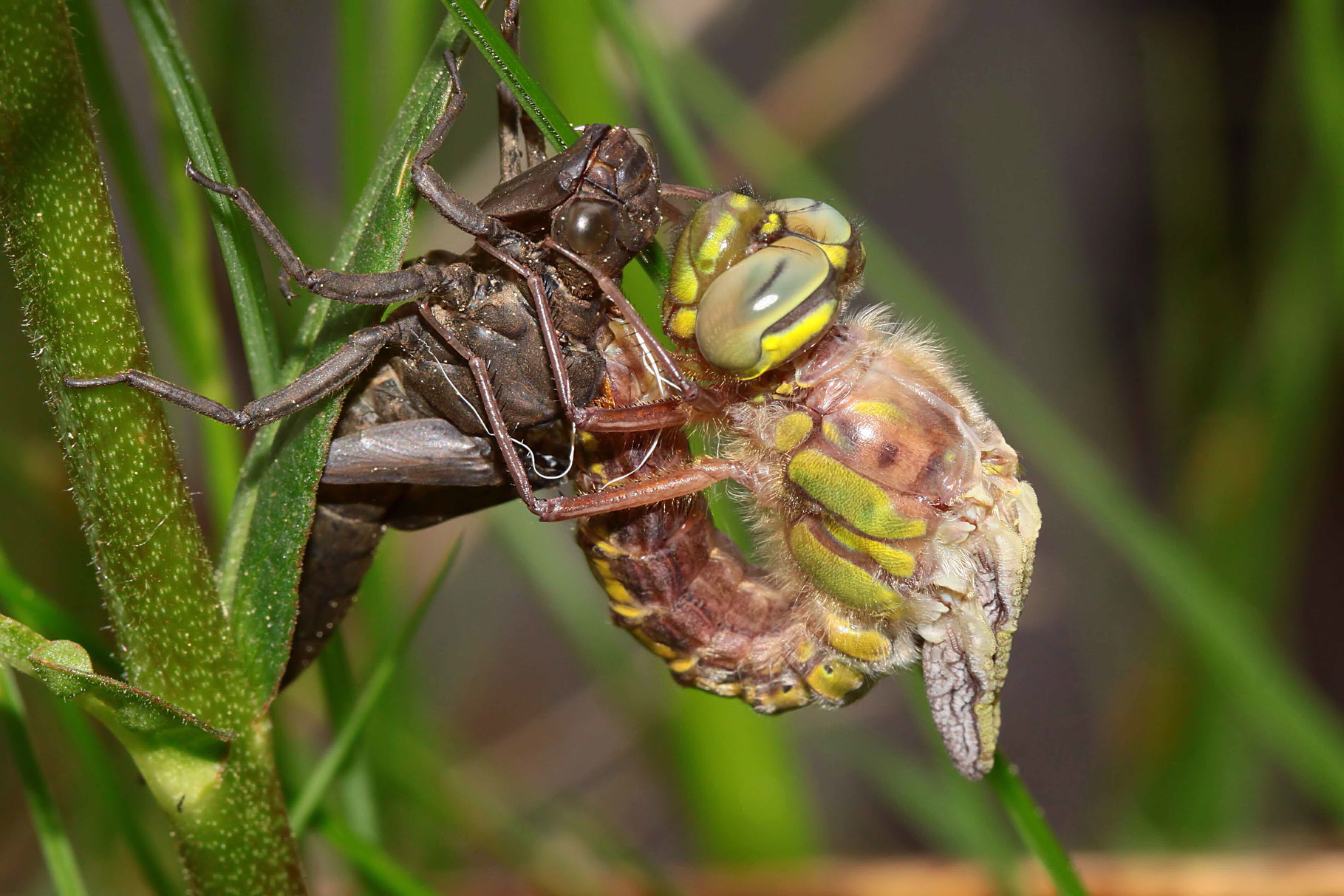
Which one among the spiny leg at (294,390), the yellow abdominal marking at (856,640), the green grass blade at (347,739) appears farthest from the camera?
the yellow abdominal marking at (856,640)

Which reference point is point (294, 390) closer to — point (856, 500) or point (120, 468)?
point (120, 468)

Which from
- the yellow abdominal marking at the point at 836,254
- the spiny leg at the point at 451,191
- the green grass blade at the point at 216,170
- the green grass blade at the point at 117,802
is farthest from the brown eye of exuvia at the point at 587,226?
the green grass blade at the point at 117,802

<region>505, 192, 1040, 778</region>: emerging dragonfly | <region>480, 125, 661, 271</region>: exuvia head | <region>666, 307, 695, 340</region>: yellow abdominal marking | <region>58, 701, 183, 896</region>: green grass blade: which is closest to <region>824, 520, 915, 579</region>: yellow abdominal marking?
<region>505, 192, 1040, 778</region>: emerging dragonfly

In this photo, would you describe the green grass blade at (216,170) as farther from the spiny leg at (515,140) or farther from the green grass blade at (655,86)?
the green grass blade at (655,86)

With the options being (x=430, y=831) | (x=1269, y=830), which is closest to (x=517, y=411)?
(x=430, y=831)

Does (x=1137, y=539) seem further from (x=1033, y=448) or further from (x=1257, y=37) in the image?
(x=1257, y=37)

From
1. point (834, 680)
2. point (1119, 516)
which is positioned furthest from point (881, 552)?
point (1119, 516)

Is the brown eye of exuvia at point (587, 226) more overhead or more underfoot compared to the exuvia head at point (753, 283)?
more overhead
